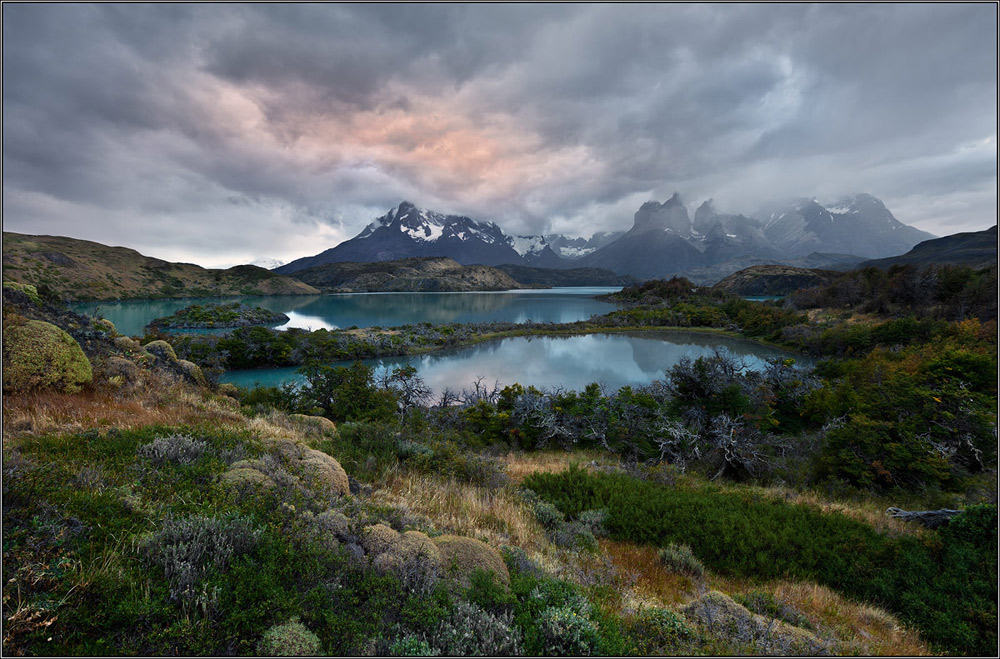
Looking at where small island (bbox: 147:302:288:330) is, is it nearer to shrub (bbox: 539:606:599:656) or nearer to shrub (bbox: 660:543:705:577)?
shrub (bbox: 660:543:705:577)

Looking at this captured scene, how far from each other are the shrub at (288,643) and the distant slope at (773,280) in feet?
486

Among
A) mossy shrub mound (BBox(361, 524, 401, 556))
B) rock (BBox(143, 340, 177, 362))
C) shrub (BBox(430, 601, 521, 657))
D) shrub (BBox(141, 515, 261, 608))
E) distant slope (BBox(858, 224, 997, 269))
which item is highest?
distant slope (BBox(858, 224, 997, 269))

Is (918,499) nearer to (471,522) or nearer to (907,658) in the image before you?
(907,658)

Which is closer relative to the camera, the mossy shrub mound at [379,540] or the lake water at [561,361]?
the mossy shrub mound at [379,540]

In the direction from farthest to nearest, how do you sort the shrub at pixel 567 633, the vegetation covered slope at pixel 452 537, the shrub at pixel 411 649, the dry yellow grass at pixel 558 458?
the dry yellow grass at pixel 558 458
the shrub at pixel 567 633
the vegetation covered slope at pixel 452 537
the shrub at pixel 411 649

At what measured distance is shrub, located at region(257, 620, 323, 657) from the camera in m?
2.58

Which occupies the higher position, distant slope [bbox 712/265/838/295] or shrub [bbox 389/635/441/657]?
distant slope [bbox 712/265/838/295]

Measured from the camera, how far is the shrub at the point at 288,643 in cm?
258

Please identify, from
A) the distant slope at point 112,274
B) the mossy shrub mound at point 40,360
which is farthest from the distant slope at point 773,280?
the distant slope at point 112,274

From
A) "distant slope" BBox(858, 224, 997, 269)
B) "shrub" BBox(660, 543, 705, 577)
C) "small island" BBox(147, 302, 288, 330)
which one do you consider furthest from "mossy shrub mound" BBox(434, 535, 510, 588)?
"distant slope" BBox(858, 224, 997, 269)

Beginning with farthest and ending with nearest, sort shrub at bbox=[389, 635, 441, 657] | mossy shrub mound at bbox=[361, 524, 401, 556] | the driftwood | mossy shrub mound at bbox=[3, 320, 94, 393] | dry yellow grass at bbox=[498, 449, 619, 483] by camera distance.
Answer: dry yellow grass at bbox=[498, 449, 619, 483] < mossy shrub mound at bbox=[3, 320, 94, 393] < the driftwood < mossy shrub mound at bbox=[361, 524, 401, 556] < shrub at bbox=[389, 635, 441, 657]

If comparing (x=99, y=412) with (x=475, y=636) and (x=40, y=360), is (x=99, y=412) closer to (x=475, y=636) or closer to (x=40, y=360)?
(x=40, y=360)

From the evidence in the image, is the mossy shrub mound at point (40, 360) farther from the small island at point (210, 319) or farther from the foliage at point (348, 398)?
the small island at point (210, 319)

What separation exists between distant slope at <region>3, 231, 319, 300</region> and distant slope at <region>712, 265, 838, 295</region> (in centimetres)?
17313
